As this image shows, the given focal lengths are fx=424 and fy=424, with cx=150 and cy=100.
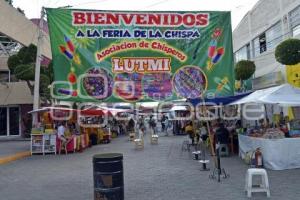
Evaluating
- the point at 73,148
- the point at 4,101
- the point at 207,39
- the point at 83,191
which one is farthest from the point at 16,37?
the point at 83,191

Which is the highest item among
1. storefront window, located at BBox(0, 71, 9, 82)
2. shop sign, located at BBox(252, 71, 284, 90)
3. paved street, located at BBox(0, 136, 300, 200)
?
storefront window, located at BBox(0, 71, 9, 82)

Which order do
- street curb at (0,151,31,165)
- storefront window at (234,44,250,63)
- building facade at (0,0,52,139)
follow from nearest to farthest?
street curb at (0,151,31,165)
storefront window at (234,44,250,63)
building facade at (0,0,52,139)

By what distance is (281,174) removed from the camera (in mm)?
11562

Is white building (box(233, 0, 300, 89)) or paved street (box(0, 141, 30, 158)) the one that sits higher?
white building (box(233, 0, 300, 89))

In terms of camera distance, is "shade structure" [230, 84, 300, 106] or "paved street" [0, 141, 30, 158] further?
"paved street" [0, 141, 30, 158]

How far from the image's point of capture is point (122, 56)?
45.4 ft

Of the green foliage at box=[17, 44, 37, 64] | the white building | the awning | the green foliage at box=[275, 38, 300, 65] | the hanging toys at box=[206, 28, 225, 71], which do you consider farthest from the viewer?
the awning

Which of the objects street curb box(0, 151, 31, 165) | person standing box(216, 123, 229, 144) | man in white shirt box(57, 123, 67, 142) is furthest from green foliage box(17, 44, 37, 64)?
person standing box(216, 123, 229, 144)

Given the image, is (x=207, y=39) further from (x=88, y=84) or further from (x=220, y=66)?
(x=88, y=84)

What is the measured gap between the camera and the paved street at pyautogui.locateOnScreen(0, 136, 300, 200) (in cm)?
925

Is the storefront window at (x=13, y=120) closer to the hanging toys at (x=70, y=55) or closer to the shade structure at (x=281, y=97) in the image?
the hanging toys at (x=70, y=55)

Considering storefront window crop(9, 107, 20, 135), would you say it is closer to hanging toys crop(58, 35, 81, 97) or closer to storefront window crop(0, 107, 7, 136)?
storefront window crop(0, 107, 7, 136)

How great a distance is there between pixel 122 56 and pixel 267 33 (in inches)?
484

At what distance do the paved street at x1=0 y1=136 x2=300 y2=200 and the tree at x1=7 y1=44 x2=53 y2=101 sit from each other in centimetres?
1217
